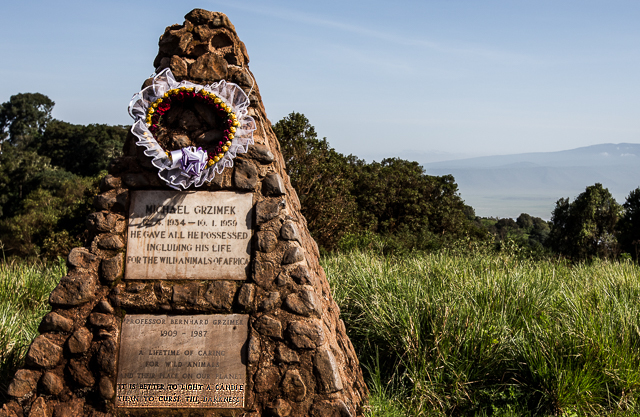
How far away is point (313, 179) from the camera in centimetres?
1156

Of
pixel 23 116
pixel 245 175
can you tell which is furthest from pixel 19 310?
pixel 23 116

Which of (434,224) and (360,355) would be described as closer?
(360,355)

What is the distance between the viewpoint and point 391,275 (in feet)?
19.7

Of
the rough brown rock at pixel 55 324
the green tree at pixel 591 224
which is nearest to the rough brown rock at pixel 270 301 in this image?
the rough brown rock at pixel 55 324

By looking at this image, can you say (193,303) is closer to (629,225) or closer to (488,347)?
(488,347)

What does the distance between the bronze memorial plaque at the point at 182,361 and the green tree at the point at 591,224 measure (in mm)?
17354

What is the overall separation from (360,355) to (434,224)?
49.1 feet

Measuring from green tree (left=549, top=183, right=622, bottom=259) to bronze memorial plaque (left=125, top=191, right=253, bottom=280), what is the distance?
17241mm

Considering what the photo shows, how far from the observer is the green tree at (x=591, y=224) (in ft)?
59.0

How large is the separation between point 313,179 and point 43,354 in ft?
27.7

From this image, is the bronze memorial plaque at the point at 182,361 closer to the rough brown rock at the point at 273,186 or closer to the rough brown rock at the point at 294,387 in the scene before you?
the rough brown rock at the point at 294,387

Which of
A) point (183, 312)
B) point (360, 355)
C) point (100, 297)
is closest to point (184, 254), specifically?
point (183, 312)

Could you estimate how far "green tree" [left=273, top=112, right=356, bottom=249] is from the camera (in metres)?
11.5

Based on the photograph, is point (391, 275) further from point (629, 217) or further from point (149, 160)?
point (629, 217)
